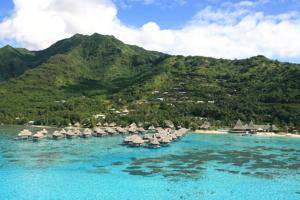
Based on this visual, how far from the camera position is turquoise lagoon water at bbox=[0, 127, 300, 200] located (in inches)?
1320

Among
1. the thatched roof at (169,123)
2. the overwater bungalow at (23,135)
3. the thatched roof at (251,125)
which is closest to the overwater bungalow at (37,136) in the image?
the overwater bungalow at (23,135)

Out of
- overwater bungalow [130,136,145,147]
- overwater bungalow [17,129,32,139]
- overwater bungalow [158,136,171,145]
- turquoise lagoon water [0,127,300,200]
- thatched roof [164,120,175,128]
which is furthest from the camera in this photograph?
thatched roof [164,120,175,128]

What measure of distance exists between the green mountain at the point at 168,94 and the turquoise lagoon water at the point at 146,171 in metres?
34.4

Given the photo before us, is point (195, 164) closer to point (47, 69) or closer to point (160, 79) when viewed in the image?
point (160, 79)

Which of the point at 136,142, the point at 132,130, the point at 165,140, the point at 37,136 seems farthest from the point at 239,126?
the point at 37,136

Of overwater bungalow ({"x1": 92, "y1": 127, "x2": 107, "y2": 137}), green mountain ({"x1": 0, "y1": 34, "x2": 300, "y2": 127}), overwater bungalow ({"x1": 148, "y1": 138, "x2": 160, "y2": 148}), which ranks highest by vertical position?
green mountain ({"x1": 0, "y1": 34, "x2": 300, "y2": 127})

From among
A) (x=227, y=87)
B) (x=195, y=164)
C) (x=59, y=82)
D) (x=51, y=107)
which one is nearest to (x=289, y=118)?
(x=227, y=87)

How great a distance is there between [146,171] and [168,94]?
85859mm

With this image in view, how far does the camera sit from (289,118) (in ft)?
298

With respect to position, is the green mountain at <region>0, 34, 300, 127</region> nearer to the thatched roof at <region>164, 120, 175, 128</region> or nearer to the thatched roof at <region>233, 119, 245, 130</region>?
the thatched roof at <region>164, 120, 175, 128</region>

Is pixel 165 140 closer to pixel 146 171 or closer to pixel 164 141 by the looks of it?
pixel 164 141

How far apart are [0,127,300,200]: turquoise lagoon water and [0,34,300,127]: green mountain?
113 feet

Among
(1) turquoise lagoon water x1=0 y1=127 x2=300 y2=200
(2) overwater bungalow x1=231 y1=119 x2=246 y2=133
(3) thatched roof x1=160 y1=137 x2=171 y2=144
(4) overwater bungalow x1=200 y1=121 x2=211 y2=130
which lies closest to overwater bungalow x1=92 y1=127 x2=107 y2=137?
(1) turquoise lagoon water x1=0 y1=127 x2=300 y2=200

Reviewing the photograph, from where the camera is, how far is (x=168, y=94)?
417 feet
